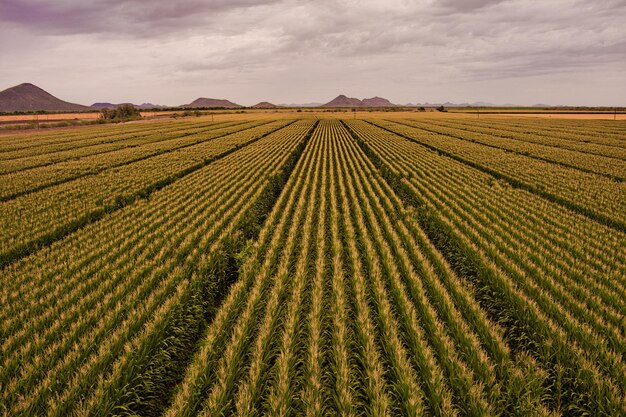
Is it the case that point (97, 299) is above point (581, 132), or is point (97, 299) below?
below

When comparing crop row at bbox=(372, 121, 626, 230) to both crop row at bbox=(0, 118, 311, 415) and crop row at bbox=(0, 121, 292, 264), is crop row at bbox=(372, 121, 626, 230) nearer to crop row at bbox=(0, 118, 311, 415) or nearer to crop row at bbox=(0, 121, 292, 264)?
crop row at bbox=(0, 118, 311, 415)

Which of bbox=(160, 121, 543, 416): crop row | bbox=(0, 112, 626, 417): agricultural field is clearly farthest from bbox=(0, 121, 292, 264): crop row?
bbox=(160, 121, 543, 416): crop row

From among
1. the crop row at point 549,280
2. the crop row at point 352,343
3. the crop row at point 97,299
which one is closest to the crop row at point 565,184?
the crop row at point 549,280

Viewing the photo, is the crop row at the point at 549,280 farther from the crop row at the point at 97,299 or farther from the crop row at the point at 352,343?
the crop row at the point at 97,299

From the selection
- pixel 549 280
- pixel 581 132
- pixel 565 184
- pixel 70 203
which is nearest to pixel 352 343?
pixel 549 280

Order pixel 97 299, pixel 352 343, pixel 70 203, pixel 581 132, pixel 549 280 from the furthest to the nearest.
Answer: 1. pixel 581 132
2. pixel 70 203
3. pixel 549 280
4. pixel 97 299
5. pixel 352 343

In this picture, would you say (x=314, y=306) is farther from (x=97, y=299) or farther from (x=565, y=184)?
(x=565, y=184)
